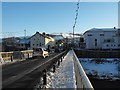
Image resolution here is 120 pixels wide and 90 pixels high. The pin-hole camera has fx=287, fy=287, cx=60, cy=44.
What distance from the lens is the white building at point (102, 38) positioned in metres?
113

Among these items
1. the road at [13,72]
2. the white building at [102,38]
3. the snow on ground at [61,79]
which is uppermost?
the white building at [102,38]

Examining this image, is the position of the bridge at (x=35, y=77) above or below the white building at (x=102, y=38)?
below

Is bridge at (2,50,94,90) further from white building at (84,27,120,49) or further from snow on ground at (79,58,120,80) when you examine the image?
white building at (84,27,120,49)

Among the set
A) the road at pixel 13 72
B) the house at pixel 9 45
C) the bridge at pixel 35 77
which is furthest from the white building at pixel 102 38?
the bridge at pixel 35 77

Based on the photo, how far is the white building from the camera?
113m

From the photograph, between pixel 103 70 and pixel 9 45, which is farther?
pixel 9 45

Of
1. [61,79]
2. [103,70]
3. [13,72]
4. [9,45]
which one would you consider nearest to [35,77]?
[61,79]

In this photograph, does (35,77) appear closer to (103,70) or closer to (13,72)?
(13,72)

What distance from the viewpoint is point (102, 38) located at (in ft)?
386

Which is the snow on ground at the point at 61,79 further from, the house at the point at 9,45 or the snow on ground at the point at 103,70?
the house at the point at 9,45

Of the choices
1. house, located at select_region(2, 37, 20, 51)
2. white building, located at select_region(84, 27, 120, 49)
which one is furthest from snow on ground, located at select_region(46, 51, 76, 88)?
white building, located at select_region(84, 27, 120, 49)

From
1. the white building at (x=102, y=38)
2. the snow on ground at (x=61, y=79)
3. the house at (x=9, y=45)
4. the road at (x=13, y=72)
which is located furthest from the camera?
the white building at (x=102, y=38)

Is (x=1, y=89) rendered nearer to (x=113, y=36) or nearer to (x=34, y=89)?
(x=34, y=89)

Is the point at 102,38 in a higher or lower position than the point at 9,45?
higher
